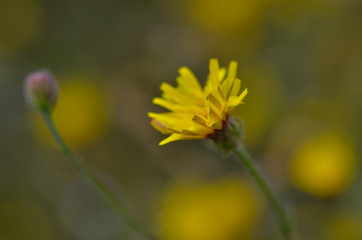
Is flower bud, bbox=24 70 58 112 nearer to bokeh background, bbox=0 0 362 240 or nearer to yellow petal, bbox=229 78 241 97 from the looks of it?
yellow petal, bbox=229 78 241 97

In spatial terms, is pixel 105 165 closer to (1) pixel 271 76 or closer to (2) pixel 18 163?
(2) pixel 18 163

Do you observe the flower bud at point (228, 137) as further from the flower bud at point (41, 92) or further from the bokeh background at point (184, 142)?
the bokeh background at point (184, 142)

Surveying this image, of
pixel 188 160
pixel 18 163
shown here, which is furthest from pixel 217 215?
pixel 18 163

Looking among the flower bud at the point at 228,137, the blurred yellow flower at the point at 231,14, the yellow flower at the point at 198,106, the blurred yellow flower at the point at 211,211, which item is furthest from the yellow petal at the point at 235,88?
the blurred yellow flower at the point at 231,14

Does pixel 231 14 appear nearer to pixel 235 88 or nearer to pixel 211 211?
pixel 211 211

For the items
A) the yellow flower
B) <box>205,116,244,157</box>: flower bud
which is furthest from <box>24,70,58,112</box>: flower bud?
<box>205,116,244,157</box>: flower bud

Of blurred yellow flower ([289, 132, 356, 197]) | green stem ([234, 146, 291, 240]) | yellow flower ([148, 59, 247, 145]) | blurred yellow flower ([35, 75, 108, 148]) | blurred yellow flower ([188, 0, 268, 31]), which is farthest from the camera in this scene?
blurred yellow flower ([188, 0, 268, 31])
